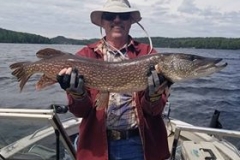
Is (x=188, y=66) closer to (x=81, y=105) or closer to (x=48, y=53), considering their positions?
(x=81, y=105)

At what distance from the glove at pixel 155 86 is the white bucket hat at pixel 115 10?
58 cm

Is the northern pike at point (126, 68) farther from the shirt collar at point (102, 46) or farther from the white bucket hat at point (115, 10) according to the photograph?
the white bucket hat at point (115, 10)

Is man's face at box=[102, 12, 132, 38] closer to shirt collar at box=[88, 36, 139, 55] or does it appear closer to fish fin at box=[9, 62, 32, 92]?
shirt collar at box=[88, 36, 139, 55]

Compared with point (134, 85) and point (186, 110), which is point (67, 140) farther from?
point (186, 110)

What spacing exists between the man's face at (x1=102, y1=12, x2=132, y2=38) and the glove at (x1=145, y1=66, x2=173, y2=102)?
0.45m

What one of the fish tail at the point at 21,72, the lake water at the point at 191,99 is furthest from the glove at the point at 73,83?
the lake water at the point at 191,99

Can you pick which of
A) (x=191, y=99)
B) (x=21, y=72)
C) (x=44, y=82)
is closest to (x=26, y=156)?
(x=21, y=72)

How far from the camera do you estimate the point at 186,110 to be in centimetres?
1412

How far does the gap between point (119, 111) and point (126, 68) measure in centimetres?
44

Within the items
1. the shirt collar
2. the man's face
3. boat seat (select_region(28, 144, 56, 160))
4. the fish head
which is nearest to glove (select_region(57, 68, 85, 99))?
the shirt collar

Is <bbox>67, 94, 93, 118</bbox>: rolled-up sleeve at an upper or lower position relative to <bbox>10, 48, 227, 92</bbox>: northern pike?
lower

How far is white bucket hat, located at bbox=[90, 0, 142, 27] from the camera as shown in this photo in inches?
142

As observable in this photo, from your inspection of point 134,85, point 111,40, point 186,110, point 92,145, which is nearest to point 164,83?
point 134,85

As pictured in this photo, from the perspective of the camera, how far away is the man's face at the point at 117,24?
3584mm
